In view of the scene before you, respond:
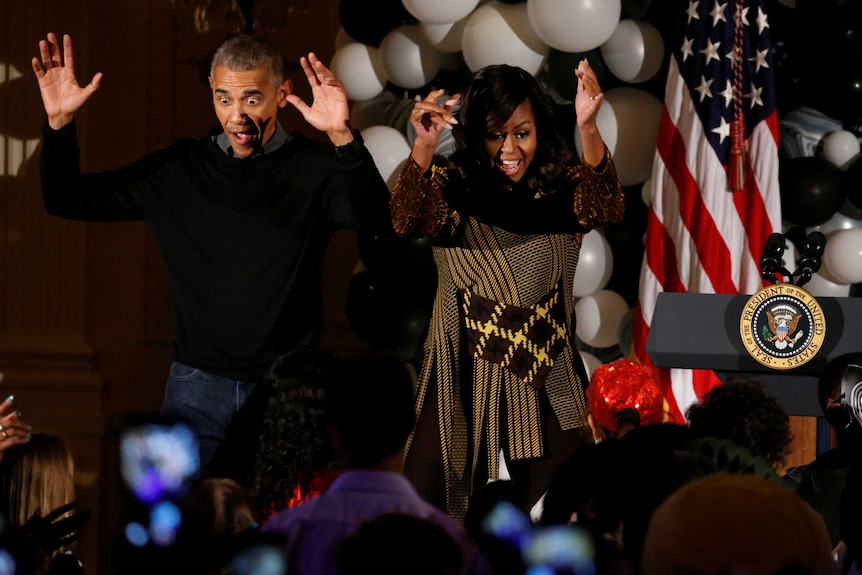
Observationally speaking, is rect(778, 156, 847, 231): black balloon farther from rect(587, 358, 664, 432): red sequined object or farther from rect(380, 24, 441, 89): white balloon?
rect(587, 358, 664, 432): red sequined object

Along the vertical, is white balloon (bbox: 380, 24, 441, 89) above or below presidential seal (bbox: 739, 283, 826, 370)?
above

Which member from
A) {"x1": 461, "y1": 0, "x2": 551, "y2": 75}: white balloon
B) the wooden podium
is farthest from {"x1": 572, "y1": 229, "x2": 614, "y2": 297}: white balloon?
the wooden podium

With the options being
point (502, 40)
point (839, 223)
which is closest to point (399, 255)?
point (502, 40)

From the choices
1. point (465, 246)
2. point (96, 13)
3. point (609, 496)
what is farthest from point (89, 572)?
point (609, 496)

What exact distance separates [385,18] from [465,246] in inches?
79.7

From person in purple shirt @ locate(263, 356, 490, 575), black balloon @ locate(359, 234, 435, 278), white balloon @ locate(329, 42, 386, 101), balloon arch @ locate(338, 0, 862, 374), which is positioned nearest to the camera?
person in purple shirt @ locate(263, 356, 490, 575)

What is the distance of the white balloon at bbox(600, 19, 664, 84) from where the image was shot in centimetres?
504

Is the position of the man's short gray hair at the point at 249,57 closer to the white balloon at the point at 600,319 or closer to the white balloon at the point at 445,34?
the white balloon at the point at 445,34

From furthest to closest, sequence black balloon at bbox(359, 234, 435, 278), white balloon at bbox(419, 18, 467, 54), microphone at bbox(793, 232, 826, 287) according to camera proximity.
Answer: white balloon at bbox(419, 18, 467, 54) < black balloon at bbox(359, 234, 435, 278) < microphone at bbox(793, 232, 826, 287)

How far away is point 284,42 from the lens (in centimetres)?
608

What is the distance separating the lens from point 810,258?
4066 millimetres

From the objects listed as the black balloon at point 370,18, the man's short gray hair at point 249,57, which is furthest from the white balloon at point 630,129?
the man's short gray hair at point 249,57

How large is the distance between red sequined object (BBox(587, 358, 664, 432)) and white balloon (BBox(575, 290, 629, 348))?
1917 millimetres

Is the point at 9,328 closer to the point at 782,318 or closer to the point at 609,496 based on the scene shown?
the point at 782,318
